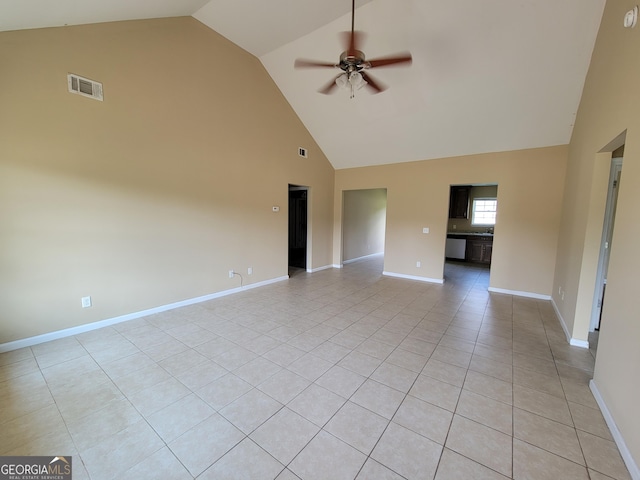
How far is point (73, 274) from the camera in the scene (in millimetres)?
2836

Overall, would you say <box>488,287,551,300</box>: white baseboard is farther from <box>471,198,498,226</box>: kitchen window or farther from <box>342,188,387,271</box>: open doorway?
<box>471,198,498,226</box>: kitchen window

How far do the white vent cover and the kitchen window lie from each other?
9.01 m

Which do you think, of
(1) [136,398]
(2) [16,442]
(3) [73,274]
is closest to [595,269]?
(1) [136,398]

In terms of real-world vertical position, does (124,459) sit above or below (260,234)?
below

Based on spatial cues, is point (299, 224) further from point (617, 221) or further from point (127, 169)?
point (617, 221)

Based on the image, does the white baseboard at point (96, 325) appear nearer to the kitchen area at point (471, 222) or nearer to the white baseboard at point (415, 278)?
the white baseboard at point (415, 278)

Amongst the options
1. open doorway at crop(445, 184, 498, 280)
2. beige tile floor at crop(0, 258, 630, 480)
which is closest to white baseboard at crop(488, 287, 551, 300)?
beige tile floor at crop(0, 258, 630, 480)

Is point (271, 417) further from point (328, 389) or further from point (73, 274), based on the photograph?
point (73, 274)

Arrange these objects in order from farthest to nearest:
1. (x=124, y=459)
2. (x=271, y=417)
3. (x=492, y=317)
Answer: (x=492, y=317) < (x=271, y=417) < (x=124, y=459)

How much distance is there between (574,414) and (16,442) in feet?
12.2

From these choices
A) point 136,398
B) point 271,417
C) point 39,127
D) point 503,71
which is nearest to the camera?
point 271,417

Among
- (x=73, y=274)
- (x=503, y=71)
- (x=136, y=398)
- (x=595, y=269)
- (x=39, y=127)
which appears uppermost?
(x=503, y=71)

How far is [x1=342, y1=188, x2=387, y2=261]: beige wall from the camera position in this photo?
292 inches

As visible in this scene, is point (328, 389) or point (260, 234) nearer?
point (328, 389)
